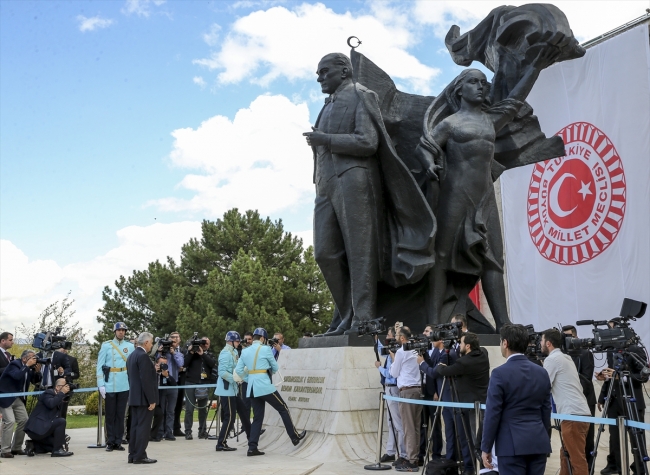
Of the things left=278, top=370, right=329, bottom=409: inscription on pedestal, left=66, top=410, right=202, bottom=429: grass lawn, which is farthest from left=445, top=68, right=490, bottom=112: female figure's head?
left=66, top=410, right=202, bottom=429: grass lawn

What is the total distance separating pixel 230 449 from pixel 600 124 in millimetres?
11508

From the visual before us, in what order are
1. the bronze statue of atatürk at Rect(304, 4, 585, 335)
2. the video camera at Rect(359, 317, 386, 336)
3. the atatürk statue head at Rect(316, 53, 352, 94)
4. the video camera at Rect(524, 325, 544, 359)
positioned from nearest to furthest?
the video camera at Rect(524, 325, 544, 359)
the video camera at Rect(359, 317, 386, 336)
the bronze statue of atatürk at Rect(304, 4, 585, 335)
the atatürk statue head at Rect(316, 53, 352, 94)

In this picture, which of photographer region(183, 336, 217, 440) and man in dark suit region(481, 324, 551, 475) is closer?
man in dark suit region(481, 324, 551, 475)

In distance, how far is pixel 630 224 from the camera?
15016 millimetres

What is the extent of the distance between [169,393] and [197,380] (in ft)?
2.18

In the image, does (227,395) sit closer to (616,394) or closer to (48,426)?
(48,426)

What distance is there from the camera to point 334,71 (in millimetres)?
8703

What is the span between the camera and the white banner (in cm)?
1484

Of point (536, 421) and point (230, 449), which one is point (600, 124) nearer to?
point (230, 449)

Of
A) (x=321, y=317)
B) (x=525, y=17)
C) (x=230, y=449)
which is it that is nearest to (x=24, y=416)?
(x=230, y=449)

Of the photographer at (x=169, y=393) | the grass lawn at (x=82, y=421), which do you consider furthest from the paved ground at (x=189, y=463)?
the grass lawn at (x=82, y=421)

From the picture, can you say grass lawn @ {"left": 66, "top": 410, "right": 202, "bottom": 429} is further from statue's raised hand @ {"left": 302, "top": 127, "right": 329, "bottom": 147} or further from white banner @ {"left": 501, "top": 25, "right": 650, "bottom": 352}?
statue's raised hand @ {"left": 302, "top": 127, "right": 329, "bottom": 147}

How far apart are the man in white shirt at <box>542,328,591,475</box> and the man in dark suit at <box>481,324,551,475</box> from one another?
1.76 meters

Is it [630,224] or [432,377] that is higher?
[630,224]
